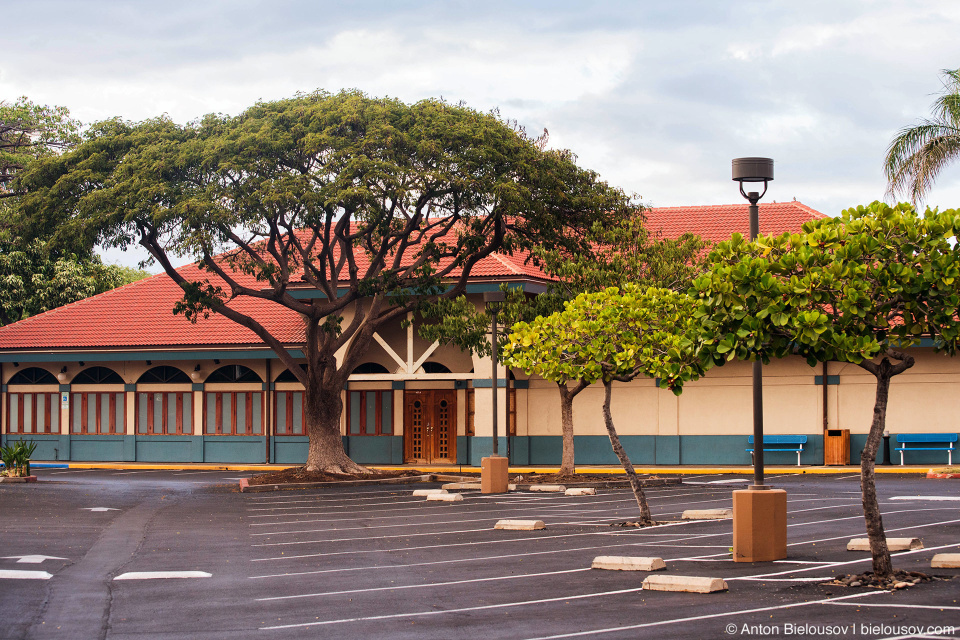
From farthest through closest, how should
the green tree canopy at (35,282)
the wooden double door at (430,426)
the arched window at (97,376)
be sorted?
the green tree canopy at (35,282)
the arched window at (97,376)
the wooden double door at (430,426)

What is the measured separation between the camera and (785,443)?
28109mm

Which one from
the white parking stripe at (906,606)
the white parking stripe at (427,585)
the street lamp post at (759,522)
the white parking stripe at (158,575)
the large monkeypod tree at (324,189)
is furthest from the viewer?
the large monkeypod tree at (324,189)

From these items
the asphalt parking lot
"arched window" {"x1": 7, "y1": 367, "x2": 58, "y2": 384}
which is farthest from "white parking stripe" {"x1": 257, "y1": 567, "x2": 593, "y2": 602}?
"arched window" {"x1": 7, "y1": 367, "x2": 58, "y2": 384}

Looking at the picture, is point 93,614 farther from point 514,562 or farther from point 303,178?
point 303,178

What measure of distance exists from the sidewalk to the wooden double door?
84 cm

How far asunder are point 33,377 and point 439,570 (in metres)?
25.5

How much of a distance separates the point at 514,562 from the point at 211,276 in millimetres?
24385

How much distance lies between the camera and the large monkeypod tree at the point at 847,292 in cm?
959

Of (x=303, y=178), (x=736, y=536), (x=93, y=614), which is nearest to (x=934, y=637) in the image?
(x=736, y=536)

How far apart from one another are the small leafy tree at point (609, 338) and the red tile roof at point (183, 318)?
12304 millimetres

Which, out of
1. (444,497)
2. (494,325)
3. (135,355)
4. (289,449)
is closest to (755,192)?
(444,497)

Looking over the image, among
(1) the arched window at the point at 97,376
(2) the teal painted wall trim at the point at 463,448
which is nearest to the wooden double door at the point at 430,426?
(2) the teal painted wall trim at the point at 463,448

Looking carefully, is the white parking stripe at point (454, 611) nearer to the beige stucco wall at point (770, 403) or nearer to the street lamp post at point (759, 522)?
the street lamp post at point (759, 522)

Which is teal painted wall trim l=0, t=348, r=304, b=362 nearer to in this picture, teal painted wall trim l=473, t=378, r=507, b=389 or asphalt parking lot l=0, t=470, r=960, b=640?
teal painted wall trim l=473, t=378, r=507, b=389
